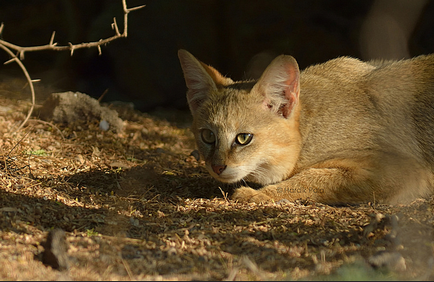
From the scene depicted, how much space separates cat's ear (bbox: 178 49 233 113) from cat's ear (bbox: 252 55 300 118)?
0.56 m

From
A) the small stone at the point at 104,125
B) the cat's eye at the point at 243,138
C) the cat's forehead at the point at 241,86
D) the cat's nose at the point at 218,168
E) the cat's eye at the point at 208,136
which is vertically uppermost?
the cat's forehead at the point at 241,86

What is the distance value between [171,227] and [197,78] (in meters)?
1.79

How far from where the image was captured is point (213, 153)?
429cm

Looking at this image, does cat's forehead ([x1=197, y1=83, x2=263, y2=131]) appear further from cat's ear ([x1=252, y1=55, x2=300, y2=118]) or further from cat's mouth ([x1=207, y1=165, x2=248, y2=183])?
cat's mouth ([x1=207, y1=165, x2=248, y2=183])

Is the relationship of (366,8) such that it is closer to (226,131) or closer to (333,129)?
(333,129)

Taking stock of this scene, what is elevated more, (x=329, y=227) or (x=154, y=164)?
(x=329, y=227)

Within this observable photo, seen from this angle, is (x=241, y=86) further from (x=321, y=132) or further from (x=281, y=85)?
(x=321, y=132)

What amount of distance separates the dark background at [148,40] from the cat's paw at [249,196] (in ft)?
13.4

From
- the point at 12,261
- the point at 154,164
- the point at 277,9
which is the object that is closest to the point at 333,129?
the point at 154,164

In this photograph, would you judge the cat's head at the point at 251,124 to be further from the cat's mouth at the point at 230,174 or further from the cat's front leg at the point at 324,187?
the cat's front leg at the point at 324,187

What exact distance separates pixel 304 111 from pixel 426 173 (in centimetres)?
141

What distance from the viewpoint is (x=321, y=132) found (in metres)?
4.48

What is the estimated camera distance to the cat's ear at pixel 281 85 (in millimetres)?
4188

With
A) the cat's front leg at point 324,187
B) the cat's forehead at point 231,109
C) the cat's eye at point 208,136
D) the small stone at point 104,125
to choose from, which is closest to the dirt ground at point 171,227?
the cat's front leg at point 324,187
